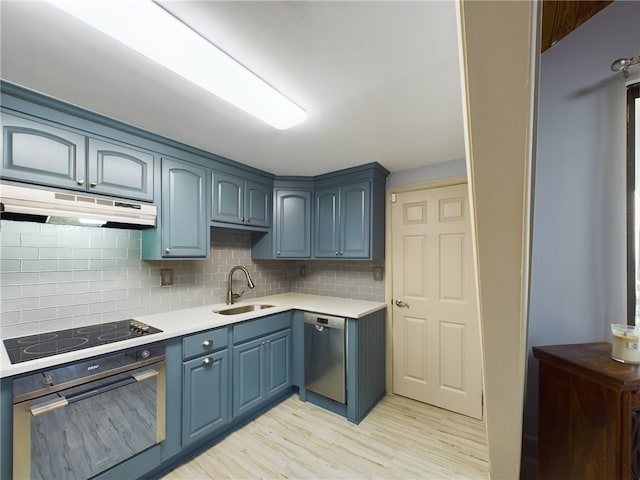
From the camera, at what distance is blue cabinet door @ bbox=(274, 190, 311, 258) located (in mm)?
2934

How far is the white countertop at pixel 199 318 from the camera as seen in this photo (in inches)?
50.9

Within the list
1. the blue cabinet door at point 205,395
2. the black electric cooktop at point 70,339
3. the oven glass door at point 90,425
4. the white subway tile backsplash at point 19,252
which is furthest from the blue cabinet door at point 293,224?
the white subway tile backsplash at point 19,252

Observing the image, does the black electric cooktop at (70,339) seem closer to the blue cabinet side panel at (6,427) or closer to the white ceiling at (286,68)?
the blue cabinet side panel at (6,427)

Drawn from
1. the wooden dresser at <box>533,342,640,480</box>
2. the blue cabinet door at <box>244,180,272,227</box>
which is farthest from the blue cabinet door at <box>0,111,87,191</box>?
the wooden dresser at <box>533,342,640,480</box>

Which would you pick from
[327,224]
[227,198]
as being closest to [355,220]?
[327,224]

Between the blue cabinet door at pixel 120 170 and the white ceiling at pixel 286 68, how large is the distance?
8.0 inches

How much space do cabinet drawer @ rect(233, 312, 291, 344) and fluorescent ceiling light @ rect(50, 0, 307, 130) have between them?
1.61 m

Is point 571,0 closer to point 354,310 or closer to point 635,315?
point 635,315

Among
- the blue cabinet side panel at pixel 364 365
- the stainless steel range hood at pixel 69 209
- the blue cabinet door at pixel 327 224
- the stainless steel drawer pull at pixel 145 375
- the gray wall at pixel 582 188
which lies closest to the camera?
the stainless steel range hood at pixel 69 209

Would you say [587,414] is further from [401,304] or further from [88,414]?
[88,414]

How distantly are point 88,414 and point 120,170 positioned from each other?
141 centimetres

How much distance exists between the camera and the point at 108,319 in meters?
1.96

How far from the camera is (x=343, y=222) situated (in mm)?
2771

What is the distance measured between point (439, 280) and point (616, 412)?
150cm
